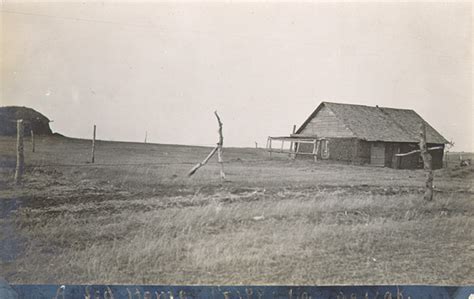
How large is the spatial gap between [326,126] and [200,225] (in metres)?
3.05

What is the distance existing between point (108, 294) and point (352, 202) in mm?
3075

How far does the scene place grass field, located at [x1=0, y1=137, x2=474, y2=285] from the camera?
11.3ft

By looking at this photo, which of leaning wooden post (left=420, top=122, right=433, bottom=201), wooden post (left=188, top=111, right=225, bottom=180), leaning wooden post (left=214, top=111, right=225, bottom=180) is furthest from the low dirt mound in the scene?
leaning wooden post (left=420, top=122, right=433, bottom=201)

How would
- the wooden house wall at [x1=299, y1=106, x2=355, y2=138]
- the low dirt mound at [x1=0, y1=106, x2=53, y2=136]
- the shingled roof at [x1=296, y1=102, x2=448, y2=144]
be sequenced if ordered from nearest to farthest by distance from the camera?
1. the low dirt mound at [x1=0, y1=106, x2=53, y2=136]
2. the shingled roof at [x1=296, y1=102, x2=448, y2=144]
3. the wooden house wall at [x1=299, y1=106, x2=355, y2=138]

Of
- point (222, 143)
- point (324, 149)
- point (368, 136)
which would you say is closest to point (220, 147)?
point (222, 143)

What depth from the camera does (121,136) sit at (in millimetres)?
4062

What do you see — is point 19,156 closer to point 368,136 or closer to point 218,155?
point 218,155

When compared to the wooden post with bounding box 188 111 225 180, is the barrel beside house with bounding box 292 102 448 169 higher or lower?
higher

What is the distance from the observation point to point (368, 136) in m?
6.14

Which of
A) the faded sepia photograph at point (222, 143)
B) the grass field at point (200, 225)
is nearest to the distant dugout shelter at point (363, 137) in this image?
the faded sepia photograph at point (222, 143)

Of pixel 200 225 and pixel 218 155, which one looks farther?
pixel 218 155

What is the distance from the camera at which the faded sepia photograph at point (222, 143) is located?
3580mm

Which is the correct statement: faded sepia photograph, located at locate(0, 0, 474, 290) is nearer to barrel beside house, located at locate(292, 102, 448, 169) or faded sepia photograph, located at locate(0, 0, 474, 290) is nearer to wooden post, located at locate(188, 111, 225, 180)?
wooden post, located at locate(188, 111, 225, 180)

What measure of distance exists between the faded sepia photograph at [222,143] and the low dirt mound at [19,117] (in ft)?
0.05
